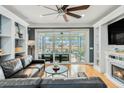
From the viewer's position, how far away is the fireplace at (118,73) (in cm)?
408

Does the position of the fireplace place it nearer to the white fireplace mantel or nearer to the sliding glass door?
the white fireplace mantel

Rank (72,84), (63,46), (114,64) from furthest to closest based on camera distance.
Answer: (63,46), (114,64), (72,84)

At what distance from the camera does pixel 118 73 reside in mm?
4340

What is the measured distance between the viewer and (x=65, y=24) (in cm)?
823

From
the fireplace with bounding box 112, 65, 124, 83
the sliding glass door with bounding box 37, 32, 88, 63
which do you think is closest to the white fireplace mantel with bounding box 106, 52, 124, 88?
the fireplace with bounding box 112, 65, 124, 83

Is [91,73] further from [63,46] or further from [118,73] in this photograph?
[63,46]

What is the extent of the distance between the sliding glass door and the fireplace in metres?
4.06

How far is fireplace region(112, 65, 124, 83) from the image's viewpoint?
4078mm

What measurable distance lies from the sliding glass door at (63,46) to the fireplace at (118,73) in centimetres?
406

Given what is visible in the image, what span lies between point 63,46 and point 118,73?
480 cm

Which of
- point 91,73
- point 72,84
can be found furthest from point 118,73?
point 72,84

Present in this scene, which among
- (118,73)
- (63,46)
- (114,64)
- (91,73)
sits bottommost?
(91,73)
